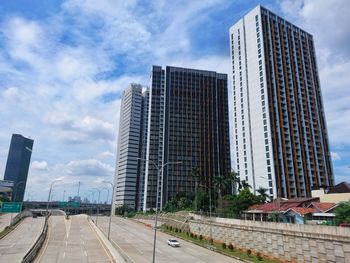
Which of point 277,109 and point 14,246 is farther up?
point 277,109

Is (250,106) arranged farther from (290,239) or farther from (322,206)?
(290,239)

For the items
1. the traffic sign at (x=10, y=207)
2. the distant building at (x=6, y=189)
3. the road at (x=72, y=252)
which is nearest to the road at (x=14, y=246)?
the road at (x=72, y=252)

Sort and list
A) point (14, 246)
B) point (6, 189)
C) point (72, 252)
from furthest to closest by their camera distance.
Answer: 1. point (6, 189)
2. point (14, 246)
3. point (72, 252)

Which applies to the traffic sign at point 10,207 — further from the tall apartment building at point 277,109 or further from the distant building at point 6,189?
the tall apartment building at point 277,109

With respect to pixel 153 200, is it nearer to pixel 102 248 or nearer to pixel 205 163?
pixel 205 163

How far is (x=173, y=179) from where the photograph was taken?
18962 centimetres

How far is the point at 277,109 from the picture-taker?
425 ft

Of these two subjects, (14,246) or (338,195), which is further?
(338,195)

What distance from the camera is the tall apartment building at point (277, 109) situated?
12206cm

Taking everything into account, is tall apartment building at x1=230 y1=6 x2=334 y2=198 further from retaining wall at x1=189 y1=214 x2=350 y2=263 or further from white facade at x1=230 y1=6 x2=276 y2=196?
retaining wall at x1=189 y1=214 x2=350 y2=263

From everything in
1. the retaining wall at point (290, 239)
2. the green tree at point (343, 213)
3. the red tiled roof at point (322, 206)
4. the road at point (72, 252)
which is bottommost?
the road at point (72, 252)

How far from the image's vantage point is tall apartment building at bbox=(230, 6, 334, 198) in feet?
400

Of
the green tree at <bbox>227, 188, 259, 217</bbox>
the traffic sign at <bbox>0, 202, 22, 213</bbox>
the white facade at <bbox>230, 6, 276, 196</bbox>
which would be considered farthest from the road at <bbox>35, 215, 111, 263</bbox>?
the white facade at <bbox>230, 6, 276, 196</bbox>

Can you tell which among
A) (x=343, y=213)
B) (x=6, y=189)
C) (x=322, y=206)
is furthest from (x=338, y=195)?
(x=6, y=189)
